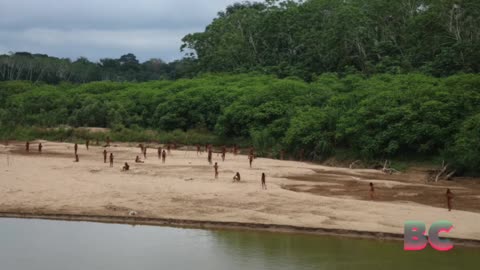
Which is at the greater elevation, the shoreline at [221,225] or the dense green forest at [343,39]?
the dense green forest at [343,39]

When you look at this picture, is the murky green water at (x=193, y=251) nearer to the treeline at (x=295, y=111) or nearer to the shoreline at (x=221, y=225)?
the shoreline at (x=221, y=225)

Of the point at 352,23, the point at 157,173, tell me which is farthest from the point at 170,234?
the point at 352,23

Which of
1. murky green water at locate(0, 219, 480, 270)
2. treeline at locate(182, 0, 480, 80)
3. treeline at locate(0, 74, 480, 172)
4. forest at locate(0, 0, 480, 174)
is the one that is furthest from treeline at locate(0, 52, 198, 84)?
murky green water at locate(0, 219, 480, 270)

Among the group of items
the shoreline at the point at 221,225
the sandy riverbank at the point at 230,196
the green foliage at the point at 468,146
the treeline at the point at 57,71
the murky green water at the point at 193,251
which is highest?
the treeline at the point at 57,71

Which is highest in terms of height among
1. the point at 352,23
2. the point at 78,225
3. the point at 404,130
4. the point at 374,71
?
the point at 352,23

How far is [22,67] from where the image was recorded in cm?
11094

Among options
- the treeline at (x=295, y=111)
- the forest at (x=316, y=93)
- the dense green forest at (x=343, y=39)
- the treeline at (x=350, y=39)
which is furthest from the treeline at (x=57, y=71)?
the treeline at (x=295, y=111)

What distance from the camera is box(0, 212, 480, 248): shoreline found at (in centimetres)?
2192

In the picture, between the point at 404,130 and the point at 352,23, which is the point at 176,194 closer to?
the point at 404,130

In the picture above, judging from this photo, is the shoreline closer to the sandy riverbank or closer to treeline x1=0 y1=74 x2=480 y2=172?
the sandy riverbank

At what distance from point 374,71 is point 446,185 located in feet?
91.8

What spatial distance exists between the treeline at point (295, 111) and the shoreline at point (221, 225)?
43.9 feet

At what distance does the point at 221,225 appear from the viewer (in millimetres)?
23672

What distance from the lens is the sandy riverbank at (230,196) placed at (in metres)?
23.8
